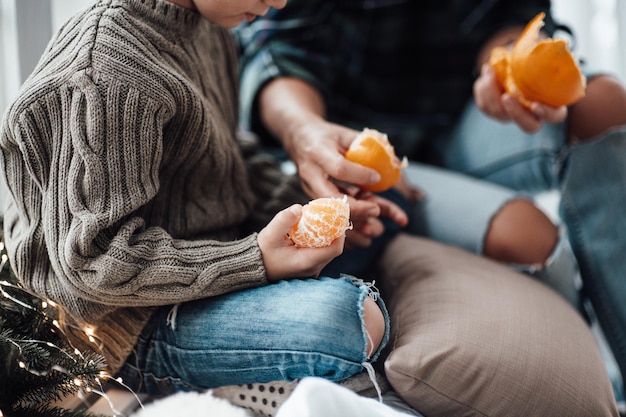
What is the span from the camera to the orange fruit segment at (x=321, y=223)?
659mm

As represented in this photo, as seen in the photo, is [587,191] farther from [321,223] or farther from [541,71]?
[321,223]

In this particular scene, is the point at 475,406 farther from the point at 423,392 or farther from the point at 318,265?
the point at 318,265

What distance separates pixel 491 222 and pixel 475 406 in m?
0.39

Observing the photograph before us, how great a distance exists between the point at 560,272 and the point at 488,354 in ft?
1.09

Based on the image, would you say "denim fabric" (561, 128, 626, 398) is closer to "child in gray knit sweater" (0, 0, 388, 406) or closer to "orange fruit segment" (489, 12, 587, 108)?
"orange fruit segment" (489, 12, 587, 108)

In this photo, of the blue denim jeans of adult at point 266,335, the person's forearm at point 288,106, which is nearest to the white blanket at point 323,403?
the blue denim jeans of adult at point 266,335

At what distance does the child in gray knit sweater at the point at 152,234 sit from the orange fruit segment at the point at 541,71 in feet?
1.19

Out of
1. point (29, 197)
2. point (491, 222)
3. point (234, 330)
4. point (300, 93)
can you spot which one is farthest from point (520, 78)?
point (29, 197)

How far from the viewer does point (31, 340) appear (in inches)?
27.1

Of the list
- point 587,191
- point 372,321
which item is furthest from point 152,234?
point 587,191

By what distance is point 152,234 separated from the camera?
690 mm

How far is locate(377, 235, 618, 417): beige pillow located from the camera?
0.71 meters

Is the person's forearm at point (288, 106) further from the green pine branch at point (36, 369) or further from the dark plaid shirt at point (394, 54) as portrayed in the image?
the green pine branch at point (36, 369)

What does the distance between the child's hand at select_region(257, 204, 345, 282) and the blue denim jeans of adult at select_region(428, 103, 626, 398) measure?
0.44m
